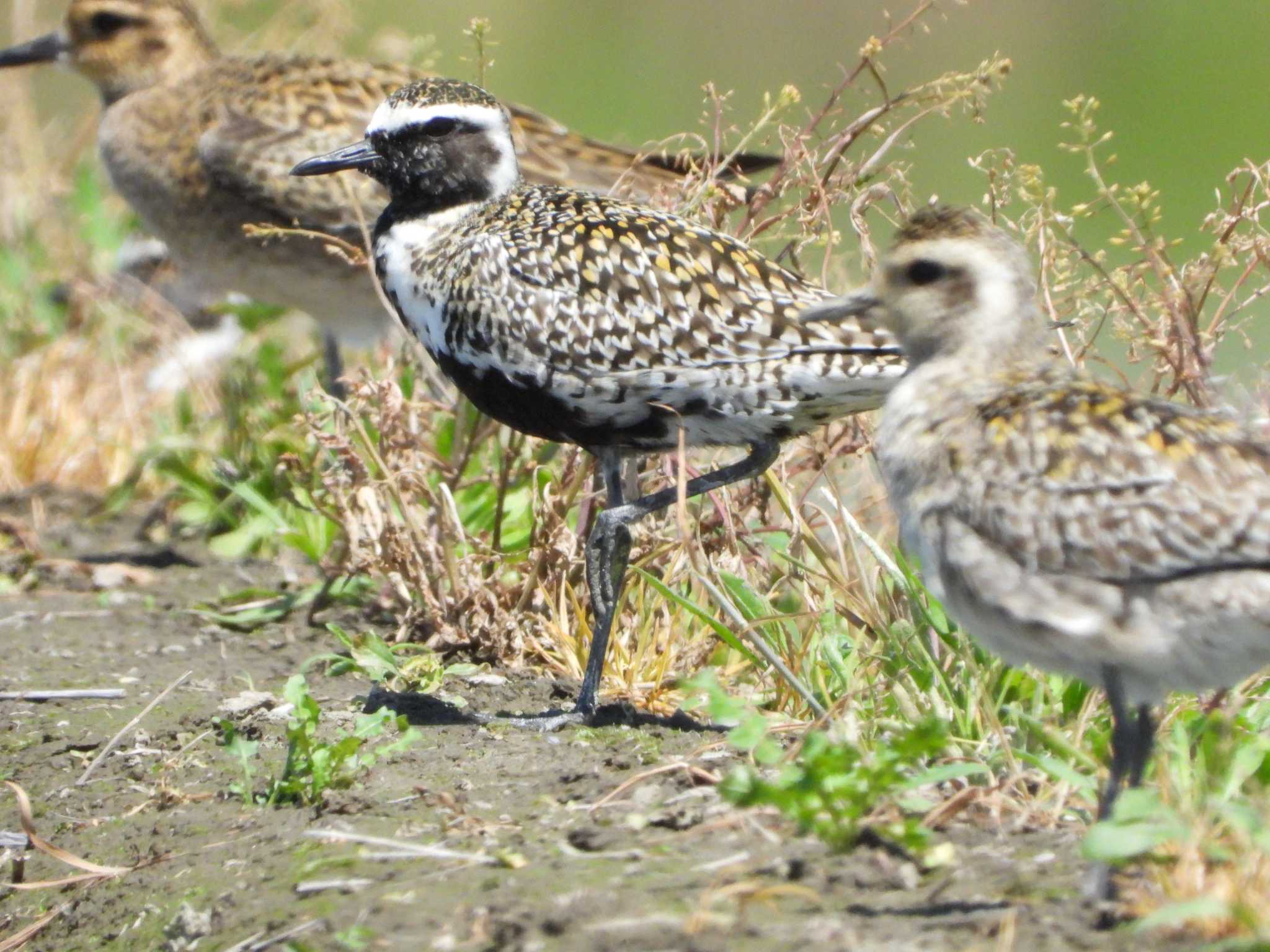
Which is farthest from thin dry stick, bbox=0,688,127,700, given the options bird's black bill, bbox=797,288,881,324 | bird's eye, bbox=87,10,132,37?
bird's eye, bbox=87,10,132,37

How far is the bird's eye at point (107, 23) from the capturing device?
28.7 feet

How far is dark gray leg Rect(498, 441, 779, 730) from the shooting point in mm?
4934

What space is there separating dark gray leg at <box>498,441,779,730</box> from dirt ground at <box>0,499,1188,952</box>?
10.2 inches

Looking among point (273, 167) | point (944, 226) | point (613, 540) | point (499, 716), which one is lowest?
point (499, 716)

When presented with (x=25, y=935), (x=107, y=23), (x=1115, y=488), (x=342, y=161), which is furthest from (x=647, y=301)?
(x=107, y=23)

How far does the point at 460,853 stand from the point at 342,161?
8.86 feet

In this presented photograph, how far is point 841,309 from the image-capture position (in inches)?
163

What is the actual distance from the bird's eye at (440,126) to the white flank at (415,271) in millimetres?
229

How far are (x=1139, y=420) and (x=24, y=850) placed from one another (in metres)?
2.79

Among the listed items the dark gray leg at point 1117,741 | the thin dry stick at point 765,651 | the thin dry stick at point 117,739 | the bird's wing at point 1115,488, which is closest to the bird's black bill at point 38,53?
the thin dry stick at point 117,739

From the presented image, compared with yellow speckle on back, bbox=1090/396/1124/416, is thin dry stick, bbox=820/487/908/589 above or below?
below

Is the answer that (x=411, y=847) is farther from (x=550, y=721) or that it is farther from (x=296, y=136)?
(x=296, y=136)

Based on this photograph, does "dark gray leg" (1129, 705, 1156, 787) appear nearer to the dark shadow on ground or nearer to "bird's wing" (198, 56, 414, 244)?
the dark shadow on ground

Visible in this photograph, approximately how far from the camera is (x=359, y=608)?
6.05 meters
